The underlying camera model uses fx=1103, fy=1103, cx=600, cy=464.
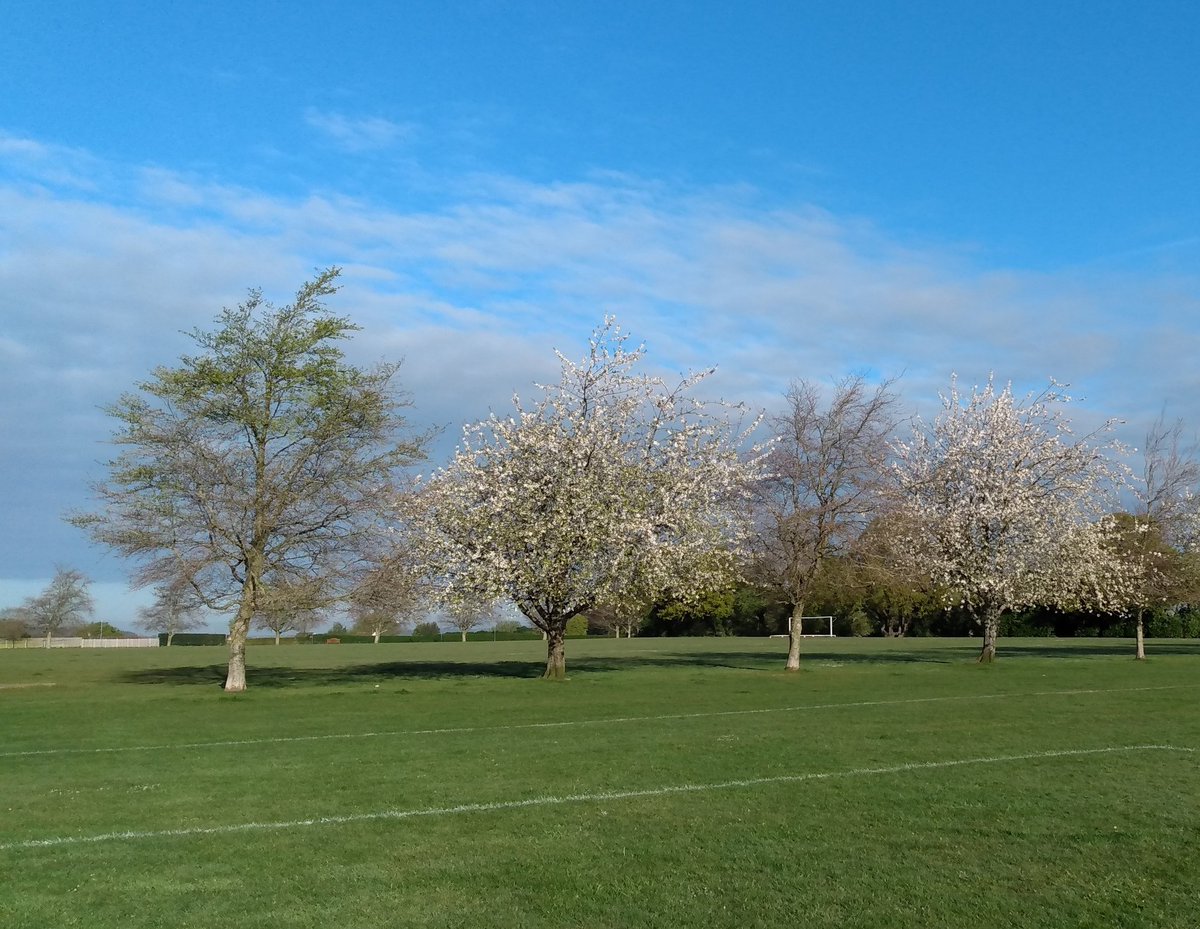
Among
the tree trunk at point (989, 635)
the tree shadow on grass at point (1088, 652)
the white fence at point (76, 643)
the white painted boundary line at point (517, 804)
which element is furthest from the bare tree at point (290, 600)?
the white fence at point (76, 643)

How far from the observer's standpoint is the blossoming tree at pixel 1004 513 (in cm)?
4259

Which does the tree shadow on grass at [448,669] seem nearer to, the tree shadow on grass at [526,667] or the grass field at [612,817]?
the tree shadow on grass at [526,667]

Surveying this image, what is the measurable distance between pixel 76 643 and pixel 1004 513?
10018cm

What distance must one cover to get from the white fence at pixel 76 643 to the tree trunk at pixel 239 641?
82451mm

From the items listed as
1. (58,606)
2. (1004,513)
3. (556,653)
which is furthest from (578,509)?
(58,606)

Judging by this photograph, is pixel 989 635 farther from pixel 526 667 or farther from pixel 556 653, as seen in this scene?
pixel 556 653

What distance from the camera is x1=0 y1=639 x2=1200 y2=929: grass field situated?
7.57 meters

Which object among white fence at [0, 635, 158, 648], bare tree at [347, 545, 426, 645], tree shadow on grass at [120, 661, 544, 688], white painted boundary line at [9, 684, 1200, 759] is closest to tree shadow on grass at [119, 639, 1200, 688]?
tree shadow on grass at [120, 661, 544, 688]

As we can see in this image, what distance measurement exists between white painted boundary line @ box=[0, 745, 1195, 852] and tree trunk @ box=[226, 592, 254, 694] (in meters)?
20.9

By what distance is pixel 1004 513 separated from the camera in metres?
42.1

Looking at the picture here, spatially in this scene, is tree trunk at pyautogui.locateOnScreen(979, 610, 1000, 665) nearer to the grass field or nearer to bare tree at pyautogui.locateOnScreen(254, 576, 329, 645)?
the grass field

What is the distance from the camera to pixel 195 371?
98.4 ft

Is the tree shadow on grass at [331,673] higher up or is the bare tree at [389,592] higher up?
the bare tree at [389,592]

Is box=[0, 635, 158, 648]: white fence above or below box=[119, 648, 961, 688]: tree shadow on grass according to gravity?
below
